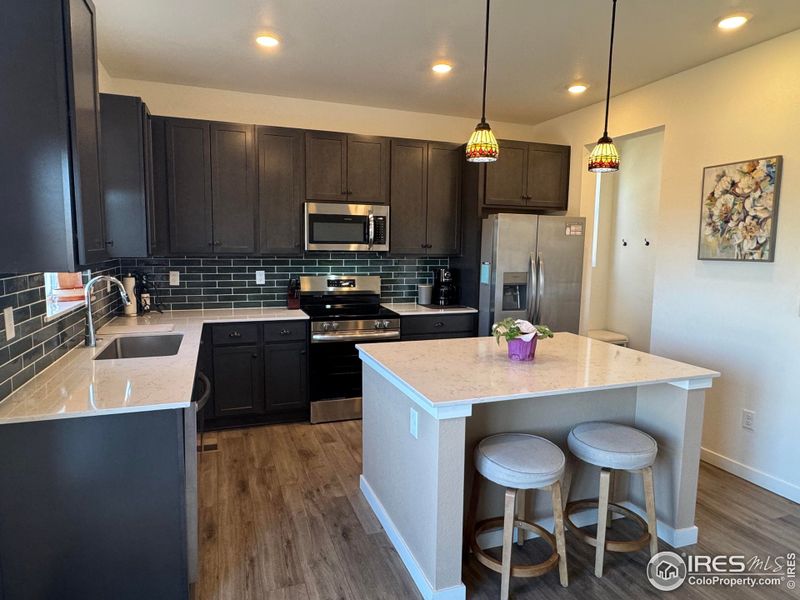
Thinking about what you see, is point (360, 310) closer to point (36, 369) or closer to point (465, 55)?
point (465, 55)

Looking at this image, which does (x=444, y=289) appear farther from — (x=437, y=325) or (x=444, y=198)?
(x=444, y=198)

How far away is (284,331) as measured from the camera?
3.92 meters

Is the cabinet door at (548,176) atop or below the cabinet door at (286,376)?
atop

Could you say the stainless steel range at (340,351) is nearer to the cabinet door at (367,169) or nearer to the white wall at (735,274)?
the cabinet door at (367,169)

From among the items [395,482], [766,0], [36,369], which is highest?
[766,0]

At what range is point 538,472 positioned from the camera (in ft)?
6.37

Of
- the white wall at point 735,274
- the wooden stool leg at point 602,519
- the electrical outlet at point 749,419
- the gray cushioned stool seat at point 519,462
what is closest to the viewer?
the gray cushioned stool seat at point 519,462

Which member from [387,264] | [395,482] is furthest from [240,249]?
[395,482]

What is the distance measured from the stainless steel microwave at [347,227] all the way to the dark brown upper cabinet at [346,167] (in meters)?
0.09

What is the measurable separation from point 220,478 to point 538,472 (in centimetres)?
206

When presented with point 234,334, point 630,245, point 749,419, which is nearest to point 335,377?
point 234,334

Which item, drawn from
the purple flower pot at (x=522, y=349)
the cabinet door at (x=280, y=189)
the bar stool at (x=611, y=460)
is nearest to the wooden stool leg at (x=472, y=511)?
the bar stool at (x=611, y=460)

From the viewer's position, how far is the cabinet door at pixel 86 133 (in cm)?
165

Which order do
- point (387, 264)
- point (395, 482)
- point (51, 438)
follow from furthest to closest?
point (387, 264)
point (395, 482)
point (51, 438)
